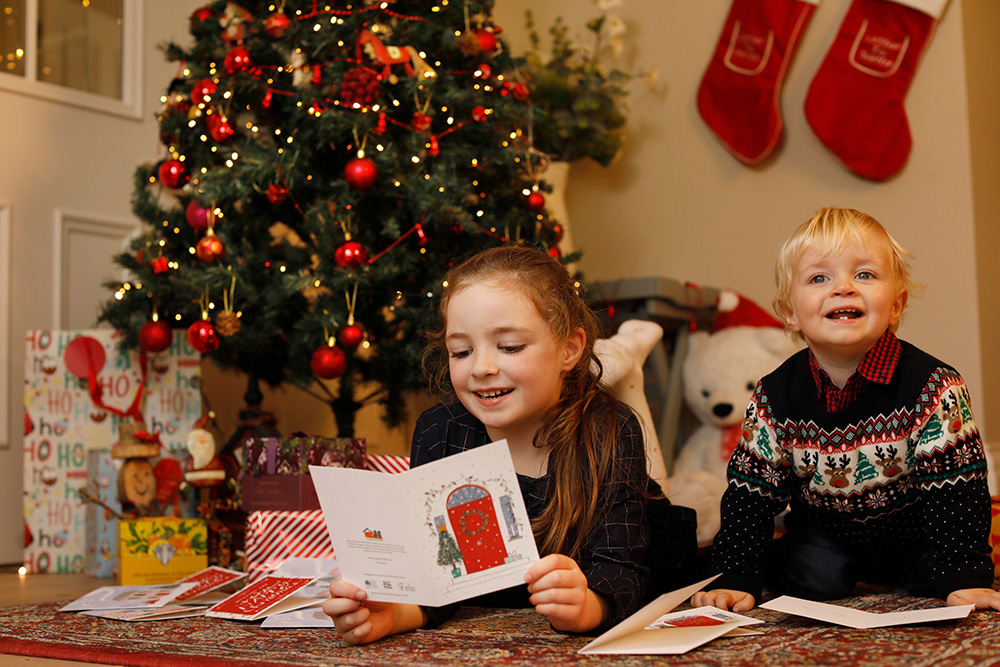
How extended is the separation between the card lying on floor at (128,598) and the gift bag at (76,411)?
21.2 inches

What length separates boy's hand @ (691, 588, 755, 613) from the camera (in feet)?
3.70

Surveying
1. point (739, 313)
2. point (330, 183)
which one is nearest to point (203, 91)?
point (330, 183)

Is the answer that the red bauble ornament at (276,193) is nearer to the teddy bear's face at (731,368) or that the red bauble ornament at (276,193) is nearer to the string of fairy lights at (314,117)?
the string of fairy lights at (314,117)

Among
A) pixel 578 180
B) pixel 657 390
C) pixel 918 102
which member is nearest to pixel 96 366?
pixel 657 390

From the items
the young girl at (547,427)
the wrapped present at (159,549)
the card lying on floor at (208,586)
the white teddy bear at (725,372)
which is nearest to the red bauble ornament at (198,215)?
the wrapped present at (159,549)

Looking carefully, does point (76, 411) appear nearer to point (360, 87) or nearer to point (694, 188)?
point (360, 87)

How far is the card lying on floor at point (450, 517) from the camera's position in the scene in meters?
0.89

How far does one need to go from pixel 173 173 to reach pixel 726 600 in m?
1.32

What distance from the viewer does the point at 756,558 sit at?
120 cm

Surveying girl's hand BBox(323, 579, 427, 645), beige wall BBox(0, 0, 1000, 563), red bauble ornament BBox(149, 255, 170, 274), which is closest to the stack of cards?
girl's hand BBox(323, 579, 427, 645)

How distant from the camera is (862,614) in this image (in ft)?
3.33

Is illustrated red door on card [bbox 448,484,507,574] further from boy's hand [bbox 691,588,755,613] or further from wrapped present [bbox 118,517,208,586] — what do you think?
wrapped present [bbox 118,517,208,586]

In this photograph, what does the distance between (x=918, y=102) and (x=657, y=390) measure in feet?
3.24

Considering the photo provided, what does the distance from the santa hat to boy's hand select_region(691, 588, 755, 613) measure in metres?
1.27
